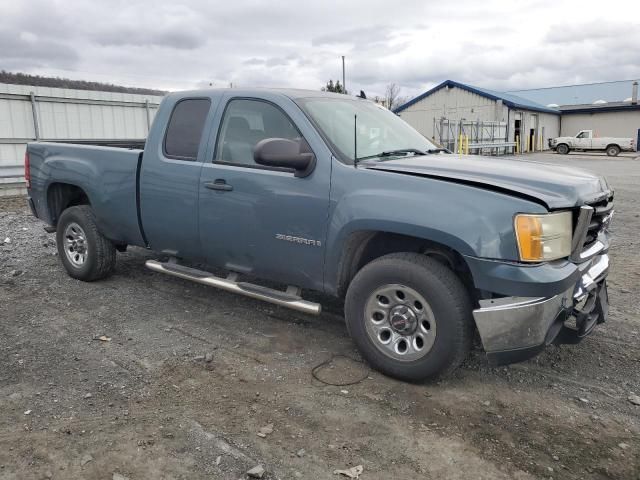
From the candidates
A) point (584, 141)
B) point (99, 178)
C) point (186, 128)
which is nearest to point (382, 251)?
point (186, 128)

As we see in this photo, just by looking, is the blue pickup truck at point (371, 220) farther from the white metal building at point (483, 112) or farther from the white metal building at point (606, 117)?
the white metal building at point (606, 117)

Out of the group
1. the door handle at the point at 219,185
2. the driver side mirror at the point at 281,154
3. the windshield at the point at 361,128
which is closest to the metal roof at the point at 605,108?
the windshield at the point at 361,128

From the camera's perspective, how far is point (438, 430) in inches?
126

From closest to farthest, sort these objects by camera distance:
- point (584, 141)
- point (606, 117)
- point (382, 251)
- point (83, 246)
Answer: point (382, 251), point (83, 246), point (584, 141), point (606, 117)

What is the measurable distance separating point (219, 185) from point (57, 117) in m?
13.0

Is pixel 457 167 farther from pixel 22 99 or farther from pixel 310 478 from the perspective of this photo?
pixel 22 99

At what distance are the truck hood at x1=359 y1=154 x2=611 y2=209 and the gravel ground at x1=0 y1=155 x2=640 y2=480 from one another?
128 cm

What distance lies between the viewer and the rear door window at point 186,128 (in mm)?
4789

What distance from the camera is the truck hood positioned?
3.34 metres

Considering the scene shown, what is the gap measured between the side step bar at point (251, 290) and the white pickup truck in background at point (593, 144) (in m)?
38.4

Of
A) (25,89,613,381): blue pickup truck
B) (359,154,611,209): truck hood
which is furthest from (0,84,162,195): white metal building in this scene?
(359,154,611,209): truck hood

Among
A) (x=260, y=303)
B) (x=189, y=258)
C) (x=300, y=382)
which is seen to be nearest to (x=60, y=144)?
(x=189, y=258)

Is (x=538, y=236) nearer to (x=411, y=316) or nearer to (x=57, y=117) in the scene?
(x=411, y=316)

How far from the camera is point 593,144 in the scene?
38281 millimetres
